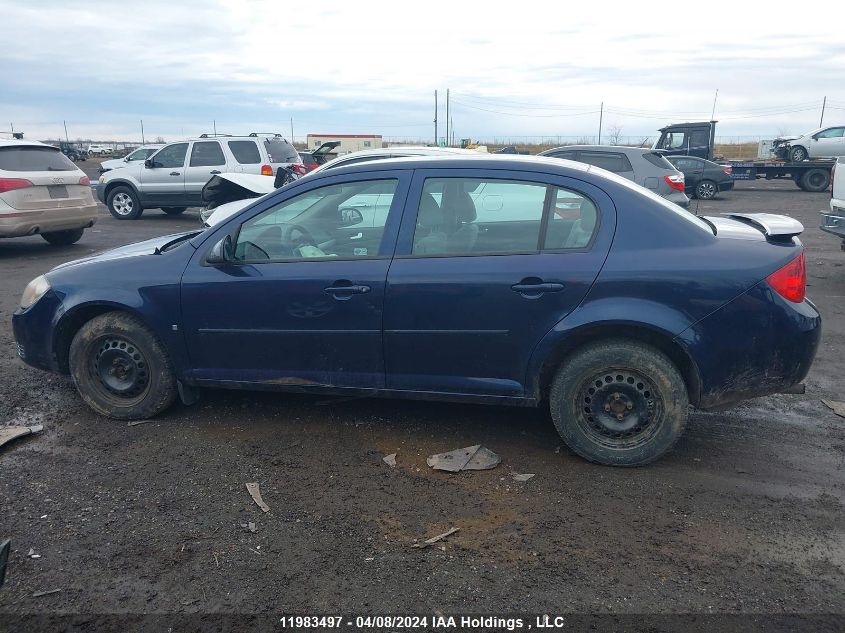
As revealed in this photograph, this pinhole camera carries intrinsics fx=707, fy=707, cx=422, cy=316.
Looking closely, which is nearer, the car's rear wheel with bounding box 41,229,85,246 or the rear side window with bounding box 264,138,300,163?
the car's rear wheel with bounding box 41,229,85,246

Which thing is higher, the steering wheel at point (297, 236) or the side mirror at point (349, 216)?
the side mirror at point (349, 216)

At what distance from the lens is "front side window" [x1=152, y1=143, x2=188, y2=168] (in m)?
16.1

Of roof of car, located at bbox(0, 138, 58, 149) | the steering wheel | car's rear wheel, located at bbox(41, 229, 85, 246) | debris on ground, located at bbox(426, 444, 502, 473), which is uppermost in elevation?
roof of car, located at bbox(0, 138, 58, 149)

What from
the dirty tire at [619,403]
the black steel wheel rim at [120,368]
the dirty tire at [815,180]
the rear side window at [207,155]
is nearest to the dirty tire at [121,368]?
the black steel wheel rim at [120,368]

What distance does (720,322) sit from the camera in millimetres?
3695

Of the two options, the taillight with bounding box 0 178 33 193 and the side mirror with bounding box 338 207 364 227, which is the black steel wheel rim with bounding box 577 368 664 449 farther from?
the taillight with bounding box 0 178 33 193

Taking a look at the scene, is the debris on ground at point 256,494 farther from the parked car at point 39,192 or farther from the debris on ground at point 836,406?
the parked car at point 39,192

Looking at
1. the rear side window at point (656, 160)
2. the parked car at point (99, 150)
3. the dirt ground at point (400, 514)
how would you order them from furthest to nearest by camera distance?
the parked car at point (99, 150), the rear side window at point (656, 160), the dirt ground at point (400, 514)

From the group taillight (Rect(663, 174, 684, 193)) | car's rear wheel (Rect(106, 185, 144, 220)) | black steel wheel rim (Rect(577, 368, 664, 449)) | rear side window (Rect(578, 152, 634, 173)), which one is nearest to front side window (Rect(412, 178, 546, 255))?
black steel wheel rim (Rect(577, 368, 664, 449))

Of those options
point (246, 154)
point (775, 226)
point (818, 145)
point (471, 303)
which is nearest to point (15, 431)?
point (471, 303)

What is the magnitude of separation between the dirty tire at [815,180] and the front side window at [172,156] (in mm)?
21788

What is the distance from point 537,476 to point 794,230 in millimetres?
1998

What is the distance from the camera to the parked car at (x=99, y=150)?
5275 centimetres

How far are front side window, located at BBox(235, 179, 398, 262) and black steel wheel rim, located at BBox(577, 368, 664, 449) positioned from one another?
1.57 m
